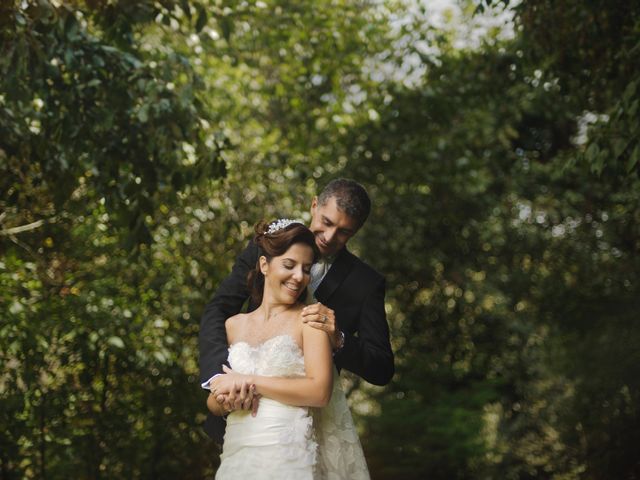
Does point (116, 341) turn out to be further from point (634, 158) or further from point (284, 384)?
point (634, 158)

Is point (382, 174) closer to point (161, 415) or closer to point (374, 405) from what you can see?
point (374, 405)

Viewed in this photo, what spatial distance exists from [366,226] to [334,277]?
6.32m

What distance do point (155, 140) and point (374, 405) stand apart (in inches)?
174

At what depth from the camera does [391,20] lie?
9039 millimetres

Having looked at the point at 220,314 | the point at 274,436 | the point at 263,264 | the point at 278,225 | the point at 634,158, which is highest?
the point at 634,158

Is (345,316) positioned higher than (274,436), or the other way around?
(345,316)

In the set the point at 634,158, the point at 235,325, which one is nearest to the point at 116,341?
the point at 235,325

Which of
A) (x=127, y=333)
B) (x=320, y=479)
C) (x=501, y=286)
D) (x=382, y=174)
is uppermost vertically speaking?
(x=382, y=174)

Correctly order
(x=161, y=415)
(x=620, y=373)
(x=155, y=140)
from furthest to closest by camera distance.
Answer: (x=620, y=373) → (x=161, y=415) → (x=155, y=140)

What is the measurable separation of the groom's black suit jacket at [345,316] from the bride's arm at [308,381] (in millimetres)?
138

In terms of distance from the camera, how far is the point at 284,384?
2.95 m

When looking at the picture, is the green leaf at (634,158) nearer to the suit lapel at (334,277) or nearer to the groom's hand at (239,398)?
the suit lapel at (334,277)

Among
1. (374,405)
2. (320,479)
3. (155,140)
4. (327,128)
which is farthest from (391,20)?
(320,479)

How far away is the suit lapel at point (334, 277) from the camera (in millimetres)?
3363
